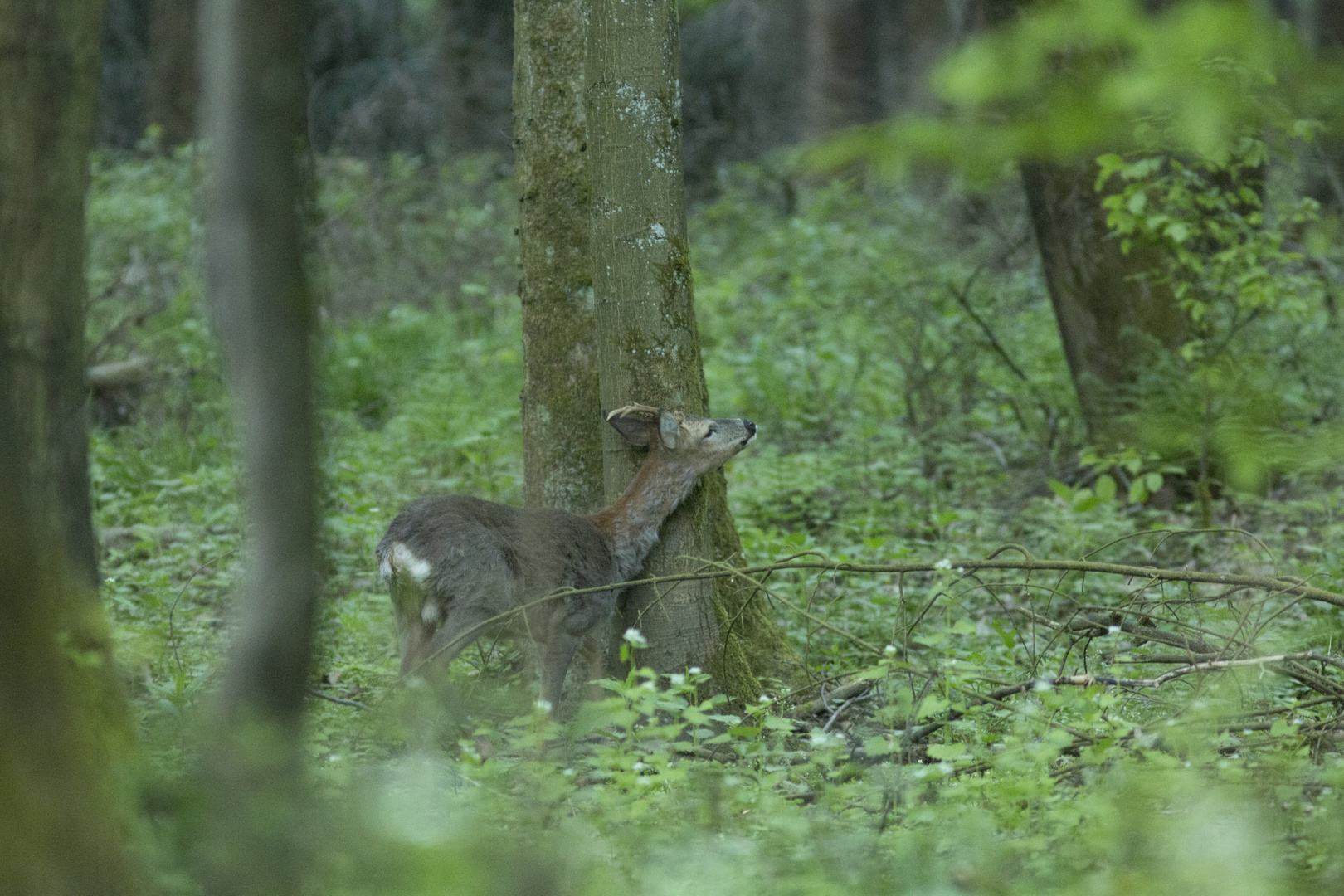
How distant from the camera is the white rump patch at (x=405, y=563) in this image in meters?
4.94

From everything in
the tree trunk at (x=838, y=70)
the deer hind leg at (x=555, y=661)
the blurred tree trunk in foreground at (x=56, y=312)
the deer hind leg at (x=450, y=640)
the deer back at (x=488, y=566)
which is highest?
the tree trunk at (x=838, y=70)

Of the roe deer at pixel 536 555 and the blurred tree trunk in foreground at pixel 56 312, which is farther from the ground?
the blurred tree trunk in foreground at pixel 56 312

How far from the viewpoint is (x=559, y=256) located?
5746 mm

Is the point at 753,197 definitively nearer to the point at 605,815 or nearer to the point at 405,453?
the point at 405,453

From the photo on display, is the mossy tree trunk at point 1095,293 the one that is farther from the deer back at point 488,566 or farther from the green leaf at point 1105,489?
the deer back at point 488,566

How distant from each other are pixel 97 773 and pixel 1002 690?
3196 millimetres

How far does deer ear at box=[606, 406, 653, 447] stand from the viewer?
502cm

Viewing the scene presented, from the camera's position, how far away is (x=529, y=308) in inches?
228

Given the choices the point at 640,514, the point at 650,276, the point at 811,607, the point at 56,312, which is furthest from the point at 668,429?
the point at 56,312

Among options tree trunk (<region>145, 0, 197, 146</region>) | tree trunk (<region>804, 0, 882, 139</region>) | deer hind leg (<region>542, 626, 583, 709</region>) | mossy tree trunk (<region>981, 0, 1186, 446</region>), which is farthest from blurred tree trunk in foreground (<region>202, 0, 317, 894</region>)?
tree trunk (<region>145, 0, 197, 146</region>)

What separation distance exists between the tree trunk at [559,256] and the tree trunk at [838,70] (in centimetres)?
1545

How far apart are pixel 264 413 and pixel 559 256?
4.02m

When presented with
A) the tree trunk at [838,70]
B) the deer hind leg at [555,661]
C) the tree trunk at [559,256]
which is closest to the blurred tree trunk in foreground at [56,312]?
the deer hind leg at [555,661]

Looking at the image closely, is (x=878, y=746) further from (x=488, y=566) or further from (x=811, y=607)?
(x=811, y=607)
